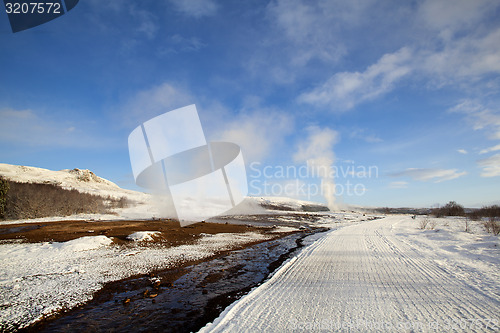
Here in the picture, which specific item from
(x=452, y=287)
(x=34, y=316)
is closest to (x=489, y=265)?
(x=452, y=287)

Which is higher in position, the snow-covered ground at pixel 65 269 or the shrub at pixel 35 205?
the shrub at pixel 35 205

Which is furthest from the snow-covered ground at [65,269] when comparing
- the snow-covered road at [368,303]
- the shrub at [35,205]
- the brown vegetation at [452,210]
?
the brown vegetation at [452,210]

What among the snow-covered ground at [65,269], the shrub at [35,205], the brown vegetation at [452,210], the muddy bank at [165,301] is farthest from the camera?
the brown vegetation at [452,210]

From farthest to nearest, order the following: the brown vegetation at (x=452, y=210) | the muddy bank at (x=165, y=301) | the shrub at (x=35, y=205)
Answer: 1. the brown vegetation at (x=452, y=210)
2. the shrub at (x=35, y=205)
3. the muddy bank at (x=165, y=301)

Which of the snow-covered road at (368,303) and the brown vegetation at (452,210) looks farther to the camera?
the brown vegetation at (452,210)

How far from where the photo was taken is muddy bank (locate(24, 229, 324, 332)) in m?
6.03

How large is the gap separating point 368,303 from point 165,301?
6.18 m

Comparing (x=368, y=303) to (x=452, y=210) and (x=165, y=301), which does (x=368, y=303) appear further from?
(x=452, y=210)

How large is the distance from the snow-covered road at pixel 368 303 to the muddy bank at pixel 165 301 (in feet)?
3.98

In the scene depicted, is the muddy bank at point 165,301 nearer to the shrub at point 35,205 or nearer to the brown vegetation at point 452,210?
the shrub at point 35,205

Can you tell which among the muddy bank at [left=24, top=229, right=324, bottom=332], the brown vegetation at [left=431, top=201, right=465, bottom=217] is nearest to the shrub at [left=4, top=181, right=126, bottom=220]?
the muddy bank at [left=24, top=229, right=324, bottom=332]

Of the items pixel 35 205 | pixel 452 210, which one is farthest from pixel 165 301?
pixel 452 210

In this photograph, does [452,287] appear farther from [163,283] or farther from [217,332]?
[163,283]

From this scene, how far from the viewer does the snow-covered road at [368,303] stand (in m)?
5.05
